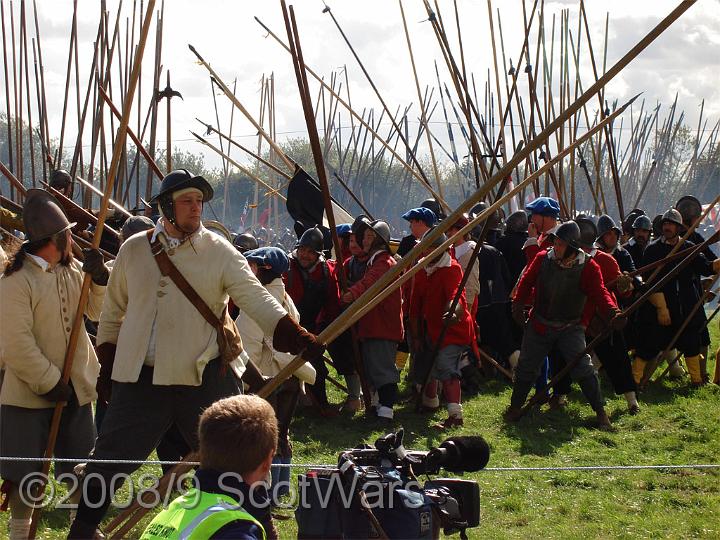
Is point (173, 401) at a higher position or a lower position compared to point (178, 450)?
higher

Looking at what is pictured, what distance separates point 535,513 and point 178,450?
6.83 ft

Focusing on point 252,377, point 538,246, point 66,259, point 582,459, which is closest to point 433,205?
point 538,246

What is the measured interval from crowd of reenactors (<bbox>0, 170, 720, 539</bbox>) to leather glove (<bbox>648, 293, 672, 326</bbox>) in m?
0.03

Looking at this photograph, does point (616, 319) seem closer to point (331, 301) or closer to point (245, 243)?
point (331, 301)

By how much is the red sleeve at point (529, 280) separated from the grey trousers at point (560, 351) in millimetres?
220

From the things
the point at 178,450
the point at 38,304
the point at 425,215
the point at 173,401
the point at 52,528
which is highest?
the point at 425,215

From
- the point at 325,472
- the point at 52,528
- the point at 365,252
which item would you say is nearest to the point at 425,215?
the point at 365,252

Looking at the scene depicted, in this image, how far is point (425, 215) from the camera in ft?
30.1

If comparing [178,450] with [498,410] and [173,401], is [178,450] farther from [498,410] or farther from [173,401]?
[498,410]

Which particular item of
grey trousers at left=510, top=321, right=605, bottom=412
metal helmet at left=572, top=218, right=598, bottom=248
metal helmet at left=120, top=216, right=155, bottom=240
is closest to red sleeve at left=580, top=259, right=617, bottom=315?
metal helmet at left=572, top=218, right=598, bottom=248

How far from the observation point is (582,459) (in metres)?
7.66

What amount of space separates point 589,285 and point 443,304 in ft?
3.86

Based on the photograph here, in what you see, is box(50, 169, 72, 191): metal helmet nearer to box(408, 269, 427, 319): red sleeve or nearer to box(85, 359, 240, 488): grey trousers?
box(408, 269, 427, 319): red sleeve

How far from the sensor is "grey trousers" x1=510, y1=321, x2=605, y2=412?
28.1 ft
